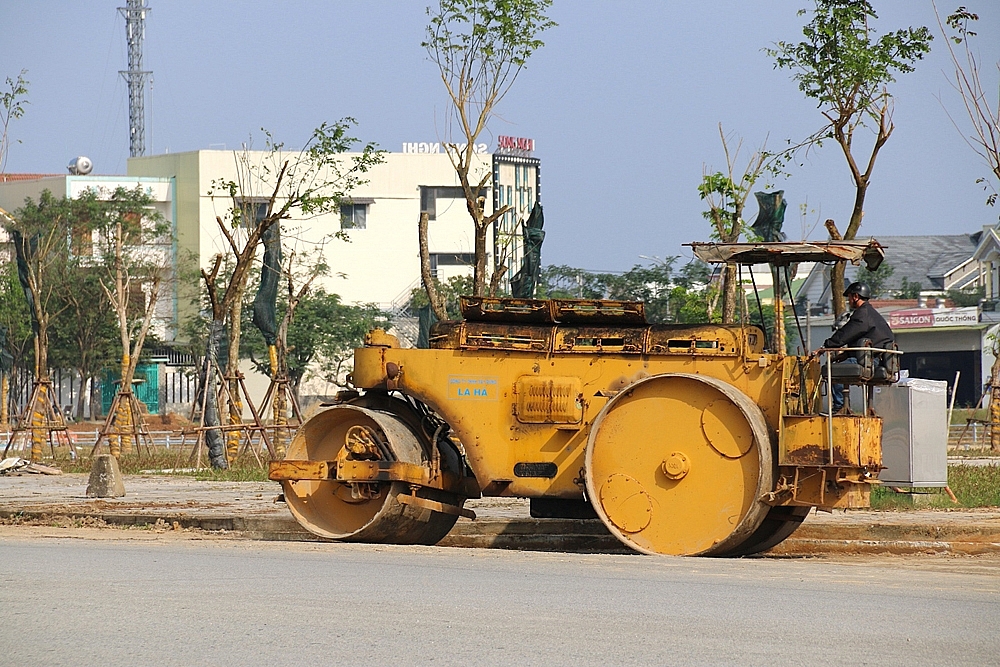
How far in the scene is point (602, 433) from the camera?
11.2 metres

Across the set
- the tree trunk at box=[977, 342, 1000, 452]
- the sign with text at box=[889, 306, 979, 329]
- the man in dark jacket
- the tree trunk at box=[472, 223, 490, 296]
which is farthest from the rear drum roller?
the sign with text at box=[889, 306, 979, 329]

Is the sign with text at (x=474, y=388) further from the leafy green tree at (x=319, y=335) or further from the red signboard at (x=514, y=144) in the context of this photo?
the red signboard at (x=514, y=144)

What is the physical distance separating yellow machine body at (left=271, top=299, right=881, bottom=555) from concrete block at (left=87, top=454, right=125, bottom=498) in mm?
6120

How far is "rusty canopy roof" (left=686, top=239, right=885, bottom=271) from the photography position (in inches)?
434

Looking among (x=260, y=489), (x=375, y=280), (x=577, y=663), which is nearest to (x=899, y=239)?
(x=375, y=280)

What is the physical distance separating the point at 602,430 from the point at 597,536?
1530mm

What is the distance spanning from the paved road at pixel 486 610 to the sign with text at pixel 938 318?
50.8m

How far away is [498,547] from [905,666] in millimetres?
6776

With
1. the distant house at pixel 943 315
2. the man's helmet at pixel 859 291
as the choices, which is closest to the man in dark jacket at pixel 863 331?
the man's helmet at pixel 859 291

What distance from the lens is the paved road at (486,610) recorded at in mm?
6426

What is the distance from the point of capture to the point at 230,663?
618 centimetres

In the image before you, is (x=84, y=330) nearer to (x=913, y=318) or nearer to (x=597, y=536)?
(x=913, y=318)

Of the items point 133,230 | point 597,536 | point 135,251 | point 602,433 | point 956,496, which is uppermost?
point 133,230

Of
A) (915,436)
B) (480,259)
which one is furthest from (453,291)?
(915,436)
